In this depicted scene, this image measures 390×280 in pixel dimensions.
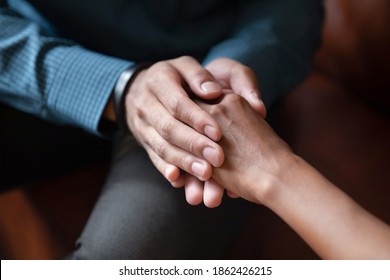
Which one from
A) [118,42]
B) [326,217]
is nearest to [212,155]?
[326,217]

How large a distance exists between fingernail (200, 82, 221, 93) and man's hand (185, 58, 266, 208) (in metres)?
0.03

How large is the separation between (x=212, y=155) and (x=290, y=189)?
9 cm

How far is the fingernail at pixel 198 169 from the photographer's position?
1.66 ft

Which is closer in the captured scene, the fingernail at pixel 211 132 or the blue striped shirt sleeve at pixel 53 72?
the fingernail at pixel 211 132

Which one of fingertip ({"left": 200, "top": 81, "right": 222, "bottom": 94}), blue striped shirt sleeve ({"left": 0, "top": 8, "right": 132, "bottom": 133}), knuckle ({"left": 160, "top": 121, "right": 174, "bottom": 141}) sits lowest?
blue striped shirt sleeve ({"left": 0, "top": 8, "right": 132, "bottom": 133})

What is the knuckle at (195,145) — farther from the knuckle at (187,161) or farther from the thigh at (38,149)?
the thigh at (38,149)

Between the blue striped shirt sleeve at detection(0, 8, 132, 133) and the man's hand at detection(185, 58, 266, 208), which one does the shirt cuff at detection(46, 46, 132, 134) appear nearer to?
the blue striped shirt sleeve at detection(0, 8, 132, 133)

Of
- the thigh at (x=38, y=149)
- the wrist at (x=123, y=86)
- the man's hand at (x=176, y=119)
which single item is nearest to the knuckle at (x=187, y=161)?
the man's hand at (x=176, y=119)

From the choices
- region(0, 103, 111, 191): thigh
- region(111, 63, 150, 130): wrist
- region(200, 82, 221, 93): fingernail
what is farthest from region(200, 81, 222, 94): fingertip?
region(0, 103, 111, 191): thigh

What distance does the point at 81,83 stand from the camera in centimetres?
61

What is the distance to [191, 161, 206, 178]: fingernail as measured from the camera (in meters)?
0.51

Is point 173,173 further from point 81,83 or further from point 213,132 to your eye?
point 81,83

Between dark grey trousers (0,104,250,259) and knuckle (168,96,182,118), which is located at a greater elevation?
knuckle (168,96,182,118)
